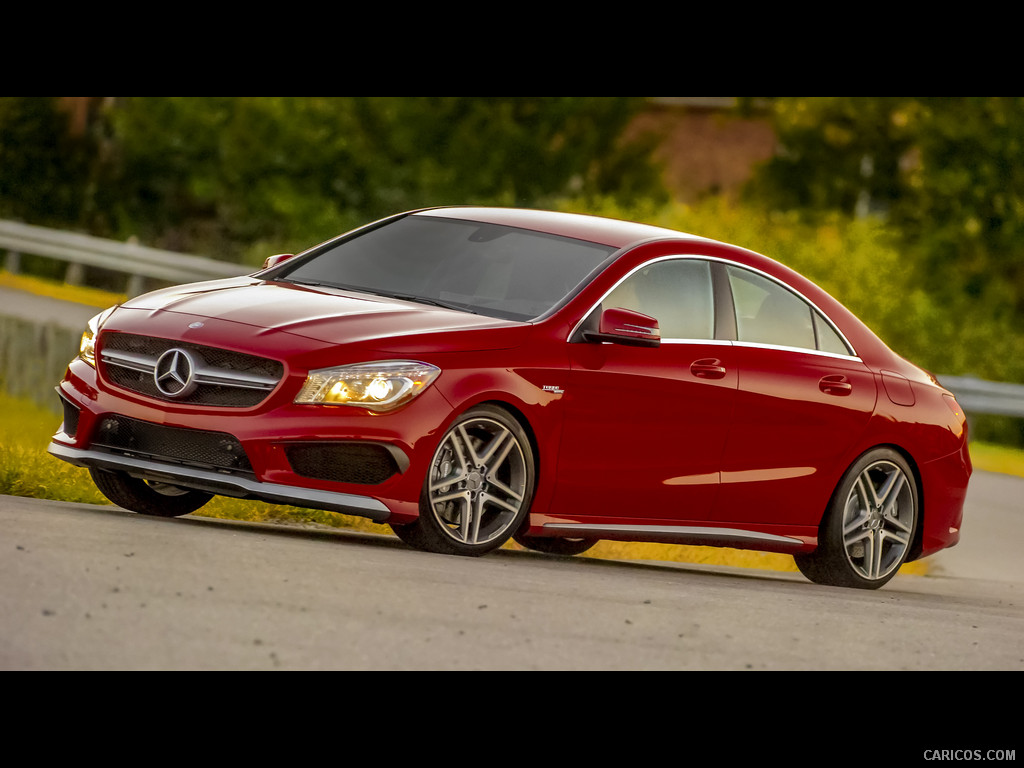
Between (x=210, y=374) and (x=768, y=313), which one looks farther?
(x=768, y=313)

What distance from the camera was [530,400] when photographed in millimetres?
8320

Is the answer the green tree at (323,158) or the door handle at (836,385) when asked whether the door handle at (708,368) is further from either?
the green tree at (323,158)

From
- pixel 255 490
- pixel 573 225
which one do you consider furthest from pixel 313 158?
pixel 255 490

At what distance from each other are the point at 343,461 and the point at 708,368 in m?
2.08

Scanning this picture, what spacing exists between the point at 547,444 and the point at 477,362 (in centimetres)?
59

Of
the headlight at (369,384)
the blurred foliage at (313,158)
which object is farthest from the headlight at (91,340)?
the blurred foliage at (313,158)

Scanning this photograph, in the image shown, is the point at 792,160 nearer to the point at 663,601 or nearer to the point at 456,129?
the point at 456,129

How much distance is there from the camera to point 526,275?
9062mm

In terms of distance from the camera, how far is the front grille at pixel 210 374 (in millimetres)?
7934

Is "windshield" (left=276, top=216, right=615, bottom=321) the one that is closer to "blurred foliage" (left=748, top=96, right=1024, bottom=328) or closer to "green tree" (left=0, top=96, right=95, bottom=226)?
"green tree" (left=0, top=96, right=95, bottom=226)

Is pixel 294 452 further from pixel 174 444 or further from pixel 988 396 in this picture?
pixel 988 396

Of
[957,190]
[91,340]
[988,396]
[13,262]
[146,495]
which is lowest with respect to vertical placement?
[146,495]

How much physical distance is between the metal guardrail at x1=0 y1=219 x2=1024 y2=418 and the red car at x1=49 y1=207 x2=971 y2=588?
28.7 feet
